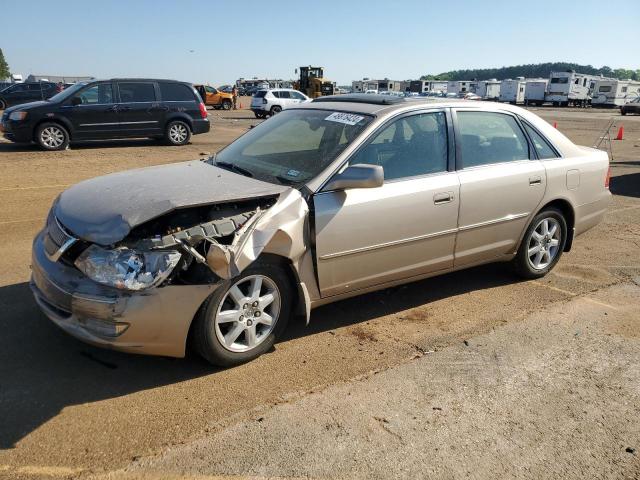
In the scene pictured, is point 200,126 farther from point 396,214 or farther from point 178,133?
point 396,214

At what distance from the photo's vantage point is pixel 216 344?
334cm

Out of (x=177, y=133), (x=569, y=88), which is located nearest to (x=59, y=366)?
A: (x=177, y=133)

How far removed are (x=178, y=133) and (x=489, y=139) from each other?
11912 mm

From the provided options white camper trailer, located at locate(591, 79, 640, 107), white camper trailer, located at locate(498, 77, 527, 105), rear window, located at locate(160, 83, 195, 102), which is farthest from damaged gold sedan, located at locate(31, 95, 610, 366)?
white camper trailer, located at locate(498, 77, 527, 105)

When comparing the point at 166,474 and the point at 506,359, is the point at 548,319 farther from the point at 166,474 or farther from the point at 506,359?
the point at 166,474

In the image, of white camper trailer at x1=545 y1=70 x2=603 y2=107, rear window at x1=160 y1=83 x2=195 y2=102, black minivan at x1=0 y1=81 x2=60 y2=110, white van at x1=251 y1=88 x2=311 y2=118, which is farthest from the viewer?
white camper trailer at x1=545 y1=70 x2=603 y2=107

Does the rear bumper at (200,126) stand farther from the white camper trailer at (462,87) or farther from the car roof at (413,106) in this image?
the white camper trailer at (462,87)

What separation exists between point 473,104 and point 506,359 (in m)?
2.27

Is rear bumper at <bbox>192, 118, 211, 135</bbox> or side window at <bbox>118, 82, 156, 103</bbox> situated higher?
side window at <bbox>118, 82, 156, 103</bbox>

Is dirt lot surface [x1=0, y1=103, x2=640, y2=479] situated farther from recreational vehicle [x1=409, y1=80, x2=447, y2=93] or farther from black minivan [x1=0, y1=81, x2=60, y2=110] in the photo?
recreational vehicle [x1=409, y1=80, x2=447, y2=93]

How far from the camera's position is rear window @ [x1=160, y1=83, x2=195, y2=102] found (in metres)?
14.6

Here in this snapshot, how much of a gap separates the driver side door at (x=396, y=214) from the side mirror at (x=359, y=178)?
0.09 meters

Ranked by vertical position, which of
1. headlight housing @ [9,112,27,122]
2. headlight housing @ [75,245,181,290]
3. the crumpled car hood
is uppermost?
the crumpled car hood

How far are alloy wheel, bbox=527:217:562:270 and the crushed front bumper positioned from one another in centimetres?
329
